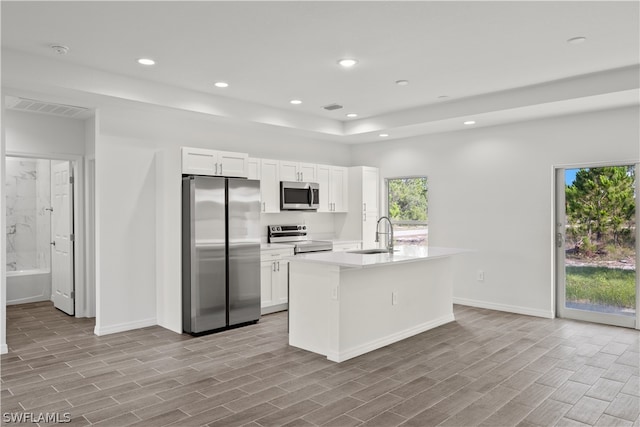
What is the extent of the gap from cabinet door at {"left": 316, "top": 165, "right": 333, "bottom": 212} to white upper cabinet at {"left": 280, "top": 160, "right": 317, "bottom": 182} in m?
0.11

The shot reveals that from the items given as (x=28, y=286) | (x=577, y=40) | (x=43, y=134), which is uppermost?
(x=577, y=40)

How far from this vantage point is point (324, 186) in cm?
704

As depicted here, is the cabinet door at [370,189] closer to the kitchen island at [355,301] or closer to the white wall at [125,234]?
the kitchen island at [355,301]

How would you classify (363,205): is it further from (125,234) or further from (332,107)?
(125,234)

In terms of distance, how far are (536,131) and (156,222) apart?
16.0 feet

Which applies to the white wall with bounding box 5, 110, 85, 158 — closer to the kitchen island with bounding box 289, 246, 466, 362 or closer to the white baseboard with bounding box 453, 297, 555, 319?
the kitchen island with bounding box 289, 246, 466, 362

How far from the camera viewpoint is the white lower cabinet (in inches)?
226

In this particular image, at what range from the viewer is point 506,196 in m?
5.98

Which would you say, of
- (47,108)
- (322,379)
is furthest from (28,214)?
(322,379)

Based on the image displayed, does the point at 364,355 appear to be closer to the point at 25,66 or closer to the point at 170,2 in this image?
the point at 170,2

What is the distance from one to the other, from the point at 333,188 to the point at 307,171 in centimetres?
63

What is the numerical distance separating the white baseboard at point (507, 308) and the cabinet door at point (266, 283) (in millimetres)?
2707

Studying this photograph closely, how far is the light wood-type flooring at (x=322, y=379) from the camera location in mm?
2951

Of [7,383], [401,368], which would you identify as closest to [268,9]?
[401,368]
